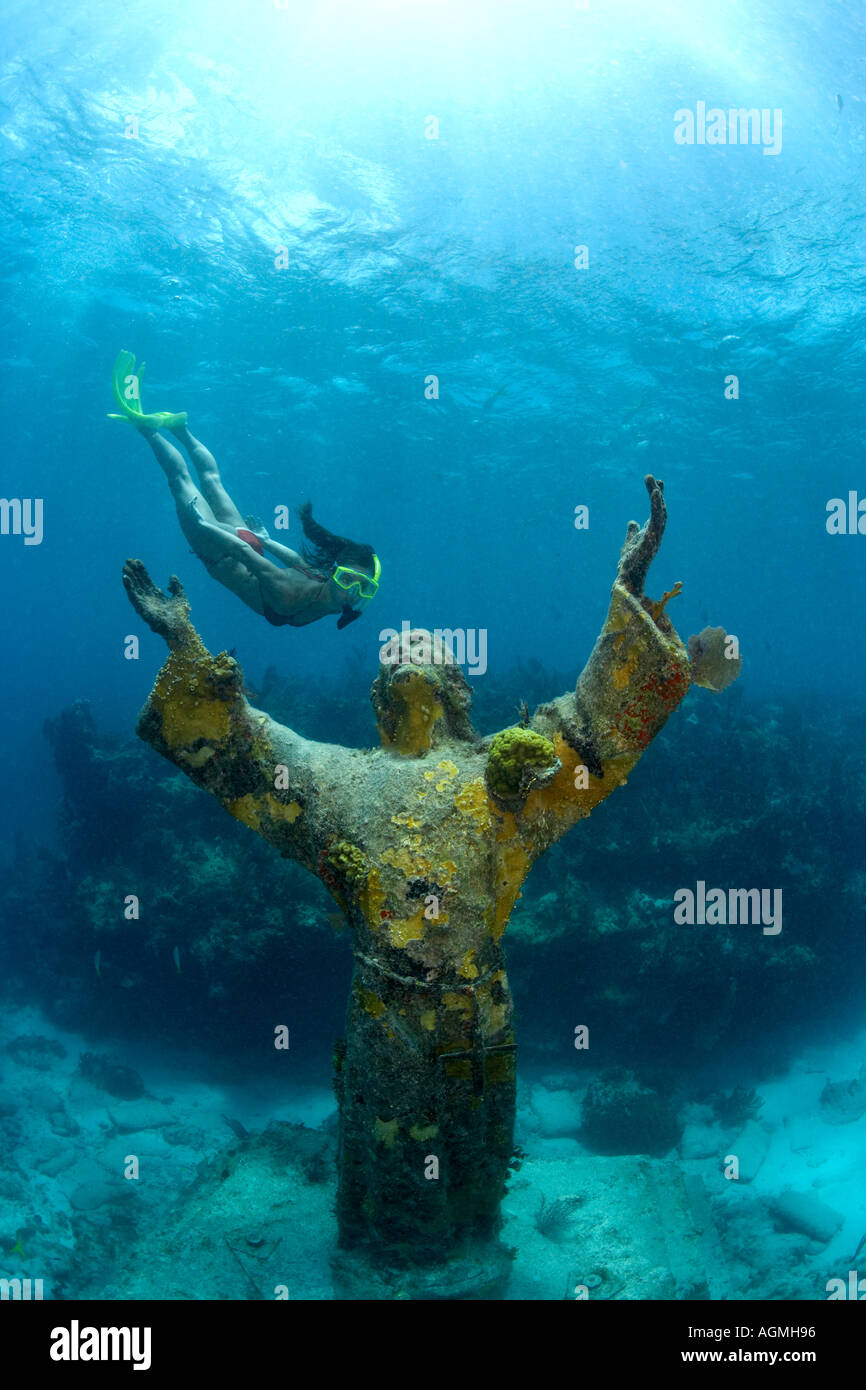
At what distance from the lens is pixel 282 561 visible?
299 inches

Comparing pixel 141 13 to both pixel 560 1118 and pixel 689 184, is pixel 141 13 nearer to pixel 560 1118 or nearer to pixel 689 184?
pixel 689 184

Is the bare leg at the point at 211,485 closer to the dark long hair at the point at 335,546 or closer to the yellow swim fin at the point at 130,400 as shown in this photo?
the yellow swim fin at the point at 130,400

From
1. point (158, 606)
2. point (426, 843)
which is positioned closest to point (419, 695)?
point (426, 843)

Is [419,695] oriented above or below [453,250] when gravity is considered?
below

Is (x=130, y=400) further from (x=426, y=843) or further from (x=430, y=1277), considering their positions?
(x=430, y=1277)

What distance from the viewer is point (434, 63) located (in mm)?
14250

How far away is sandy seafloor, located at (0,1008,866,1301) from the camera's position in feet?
15.7

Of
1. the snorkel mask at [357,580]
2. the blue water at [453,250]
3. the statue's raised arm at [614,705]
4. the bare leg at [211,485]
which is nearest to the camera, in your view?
the statue's raised arm at [614,705]

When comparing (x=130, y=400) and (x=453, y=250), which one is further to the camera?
(x=453, y=250)

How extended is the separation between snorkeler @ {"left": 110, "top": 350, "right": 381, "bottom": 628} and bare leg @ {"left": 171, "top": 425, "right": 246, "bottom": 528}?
0.07ft

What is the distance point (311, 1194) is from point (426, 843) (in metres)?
3.62

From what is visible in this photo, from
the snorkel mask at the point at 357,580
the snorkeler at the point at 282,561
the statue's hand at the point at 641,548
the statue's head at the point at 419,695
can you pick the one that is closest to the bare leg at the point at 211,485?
the snorkeler at the point at 282,561

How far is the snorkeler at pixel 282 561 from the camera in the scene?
663cm

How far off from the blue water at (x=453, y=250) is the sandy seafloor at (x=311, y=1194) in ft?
4.60
